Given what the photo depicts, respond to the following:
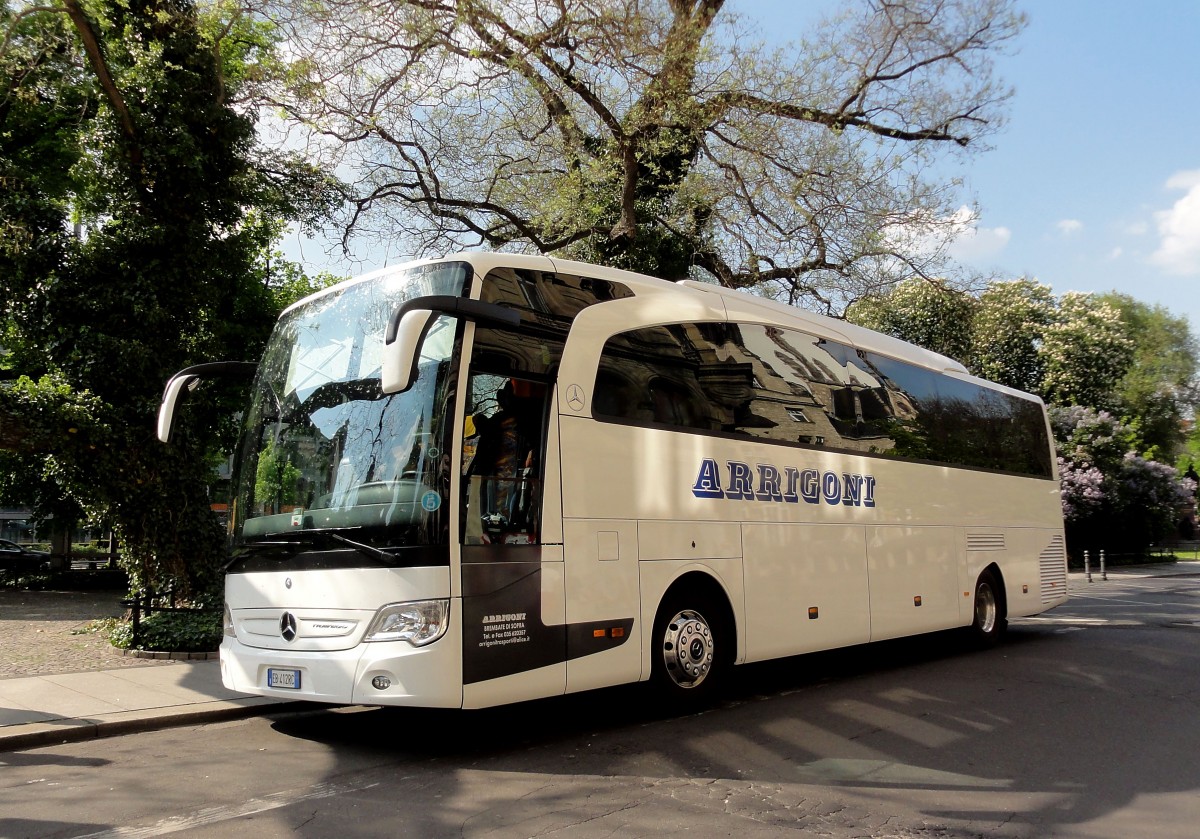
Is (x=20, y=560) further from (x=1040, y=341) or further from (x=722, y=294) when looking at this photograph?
(x=1040, y=341)

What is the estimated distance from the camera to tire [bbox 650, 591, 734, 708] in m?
7.77

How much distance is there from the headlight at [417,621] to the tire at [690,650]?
2233 millimetres

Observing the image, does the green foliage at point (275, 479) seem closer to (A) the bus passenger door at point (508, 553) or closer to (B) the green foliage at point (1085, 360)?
(A) the bus passenger door at point (508, 553)

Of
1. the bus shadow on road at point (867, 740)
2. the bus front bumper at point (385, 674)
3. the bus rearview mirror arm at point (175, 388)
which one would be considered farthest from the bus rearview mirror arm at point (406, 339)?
the bus rearview mirror arm at point (175, 388)

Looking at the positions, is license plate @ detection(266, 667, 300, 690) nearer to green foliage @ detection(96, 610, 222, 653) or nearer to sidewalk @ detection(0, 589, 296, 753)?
sidewalk @ detection(0, 589, 296, 753)

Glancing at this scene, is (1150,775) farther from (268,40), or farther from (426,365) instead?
(268,40)

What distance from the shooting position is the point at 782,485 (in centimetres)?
919

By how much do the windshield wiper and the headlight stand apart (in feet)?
1.02

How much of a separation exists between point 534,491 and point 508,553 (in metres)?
0.54

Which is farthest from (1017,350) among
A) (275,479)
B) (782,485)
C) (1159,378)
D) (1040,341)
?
(275,479)

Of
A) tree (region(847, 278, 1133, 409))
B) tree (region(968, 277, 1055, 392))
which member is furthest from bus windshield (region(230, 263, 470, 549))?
tree (region(968, 277, 1055, 392))

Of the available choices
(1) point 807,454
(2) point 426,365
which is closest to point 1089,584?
(1) point 807,454

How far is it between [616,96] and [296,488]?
1146cm

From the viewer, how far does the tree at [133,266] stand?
1321 cm
